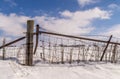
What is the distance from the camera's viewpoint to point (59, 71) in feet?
24.1

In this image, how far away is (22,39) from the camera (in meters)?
8.49

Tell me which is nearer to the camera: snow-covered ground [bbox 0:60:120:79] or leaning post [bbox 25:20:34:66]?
snow-covered ground [bbox 0:60:120:79]

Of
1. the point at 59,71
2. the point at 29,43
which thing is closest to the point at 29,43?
the point at 29,43

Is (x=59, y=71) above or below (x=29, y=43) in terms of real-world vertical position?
below

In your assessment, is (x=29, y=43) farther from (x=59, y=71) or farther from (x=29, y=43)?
(x=59, y=71)

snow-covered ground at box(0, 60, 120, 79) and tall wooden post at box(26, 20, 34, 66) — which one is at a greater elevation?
tall wooden post at box(26, 20, 34, 66)

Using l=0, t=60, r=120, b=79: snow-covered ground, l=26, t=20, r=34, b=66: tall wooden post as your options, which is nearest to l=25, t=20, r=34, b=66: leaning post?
l=26, t=20, r=34, b=66: tall wooden post

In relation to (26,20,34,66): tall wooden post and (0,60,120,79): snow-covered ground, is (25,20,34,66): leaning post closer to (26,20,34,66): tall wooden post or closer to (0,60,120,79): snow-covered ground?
(26,20,34,66): tall wooden post

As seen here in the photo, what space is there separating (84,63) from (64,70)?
1.31 m

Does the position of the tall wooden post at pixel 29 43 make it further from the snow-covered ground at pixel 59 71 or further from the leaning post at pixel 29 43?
the snow-covered ground at pixel 59 71

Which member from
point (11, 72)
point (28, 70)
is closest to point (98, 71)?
point (28, 70)

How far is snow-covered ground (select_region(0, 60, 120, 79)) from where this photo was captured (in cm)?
668

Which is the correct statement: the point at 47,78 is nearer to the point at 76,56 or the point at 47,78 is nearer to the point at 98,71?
the point at 98,71

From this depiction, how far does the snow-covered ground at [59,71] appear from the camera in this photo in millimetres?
6679
